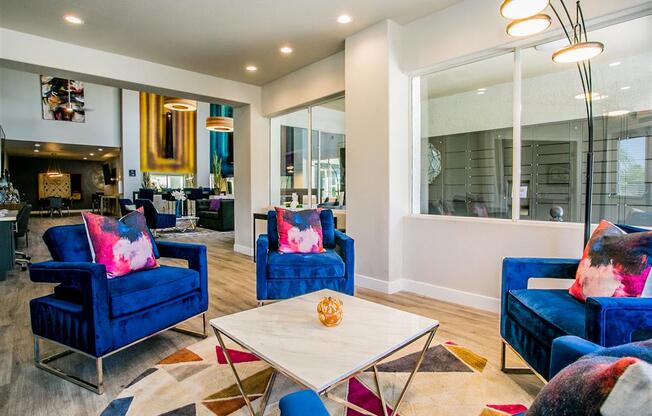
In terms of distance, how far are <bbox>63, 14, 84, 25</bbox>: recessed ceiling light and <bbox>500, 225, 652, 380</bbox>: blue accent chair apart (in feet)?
14.9

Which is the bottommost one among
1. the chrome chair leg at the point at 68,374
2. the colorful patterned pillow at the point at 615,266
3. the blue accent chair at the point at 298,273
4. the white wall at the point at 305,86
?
the chrome chair leg at the point at 68,374

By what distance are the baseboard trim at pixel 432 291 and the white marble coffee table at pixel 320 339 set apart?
1.75 m

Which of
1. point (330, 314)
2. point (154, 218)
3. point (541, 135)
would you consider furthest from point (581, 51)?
point (154, 218)

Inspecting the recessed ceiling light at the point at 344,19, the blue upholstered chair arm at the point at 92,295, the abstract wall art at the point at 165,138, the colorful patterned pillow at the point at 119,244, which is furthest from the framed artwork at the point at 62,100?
the blue upholstered chair arm at the point at 92,295

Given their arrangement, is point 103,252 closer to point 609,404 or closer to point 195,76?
point 609,404

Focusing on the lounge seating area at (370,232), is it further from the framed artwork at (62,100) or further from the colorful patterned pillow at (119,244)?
the framed artwork at (62,100)

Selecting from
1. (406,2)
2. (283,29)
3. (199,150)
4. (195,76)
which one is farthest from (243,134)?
(199,150)

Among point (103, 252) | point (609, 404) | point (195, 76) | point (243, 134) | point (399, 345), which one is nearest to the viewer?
point (609, 404)

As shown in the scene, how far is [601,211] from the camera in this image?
2.92 m

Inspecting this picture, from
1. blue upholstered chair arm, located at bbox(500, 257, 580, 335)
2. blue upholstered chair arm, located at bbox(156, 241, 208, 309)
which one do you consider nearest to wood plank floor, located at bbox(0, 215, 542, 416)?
blue upholstered chair arm, located at bbox(156, 241, 208, 309)

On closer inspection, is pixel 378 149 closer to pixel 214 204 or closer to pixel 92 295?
pixel 92 295

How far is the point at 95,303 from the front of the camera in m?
1.93

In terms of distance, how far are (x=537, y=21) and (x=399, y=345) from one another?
1997 mm

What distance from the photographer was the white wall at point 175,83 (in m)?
4.01
